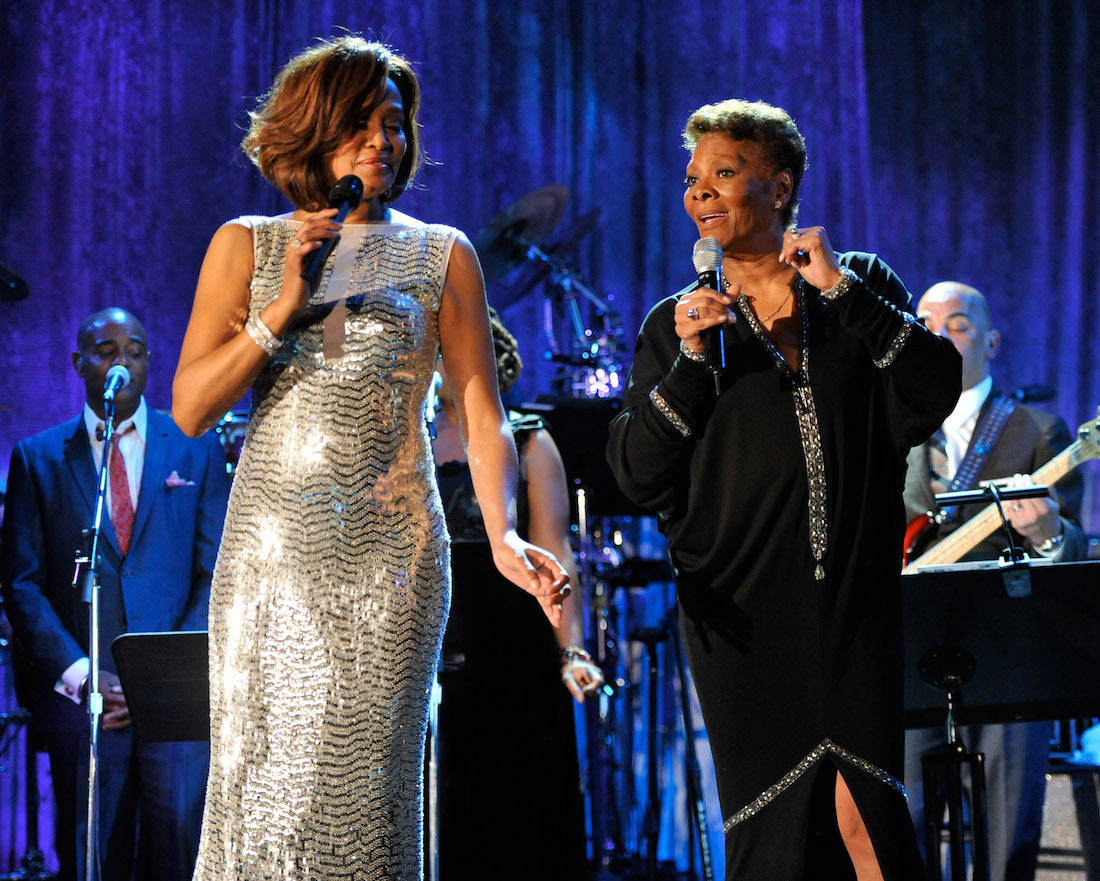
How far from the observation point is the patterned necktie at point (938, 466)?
4051 millimetres

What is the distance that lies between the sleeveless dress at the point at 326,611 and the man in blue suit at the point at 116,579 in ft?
7.97

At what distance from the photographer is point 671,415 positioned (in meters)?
2.45

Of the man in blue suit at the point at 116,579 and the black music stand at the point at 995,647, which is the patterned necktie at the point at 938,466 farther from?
the man in blue suit at the point at 116,579

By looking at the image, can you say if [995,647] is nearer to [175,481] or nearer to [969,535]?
[969,535]

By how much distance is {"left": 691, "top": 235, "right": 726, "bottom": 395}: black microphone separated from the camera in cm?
232

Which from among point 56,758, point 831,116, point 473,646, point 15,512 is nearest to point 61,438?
point 15,512

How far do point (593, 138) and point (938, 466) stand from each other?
8.91ft

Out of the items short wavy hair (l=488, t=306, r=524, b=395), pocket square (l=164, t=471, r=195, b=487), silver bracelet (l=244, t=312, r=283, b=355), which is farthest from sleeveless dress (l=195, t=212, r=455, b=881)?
pocket square (l=164, t=471, r=195, b=487)

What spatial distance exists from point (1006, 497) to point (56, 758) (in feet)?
11.0

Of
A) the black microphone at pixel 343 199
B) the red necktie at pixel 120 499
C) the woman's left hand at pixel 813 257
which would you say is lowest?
the red necktie at pixel 120 499

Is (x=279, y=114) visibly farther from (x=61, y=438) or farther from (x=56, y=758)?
(x=56, y=758)

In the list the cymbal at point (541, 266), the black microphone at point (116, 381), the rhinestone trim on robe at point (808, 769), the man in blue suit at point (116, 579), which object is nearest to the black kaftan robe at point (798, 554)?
the rhinestone trim on robe at point (808, 769)

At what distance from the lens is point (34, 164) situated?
18.8 ft

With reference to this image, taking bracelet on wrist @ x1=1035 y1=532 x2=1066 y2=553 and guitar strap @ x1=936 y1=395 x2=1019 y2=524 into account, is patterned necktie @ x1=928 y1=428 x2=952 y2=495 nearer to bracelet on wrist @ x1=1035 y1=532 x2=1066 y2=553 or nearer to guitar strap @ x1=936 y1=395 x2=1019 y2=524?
guitar strap @ x1=936 y1=395 x2=1019 y2=524
